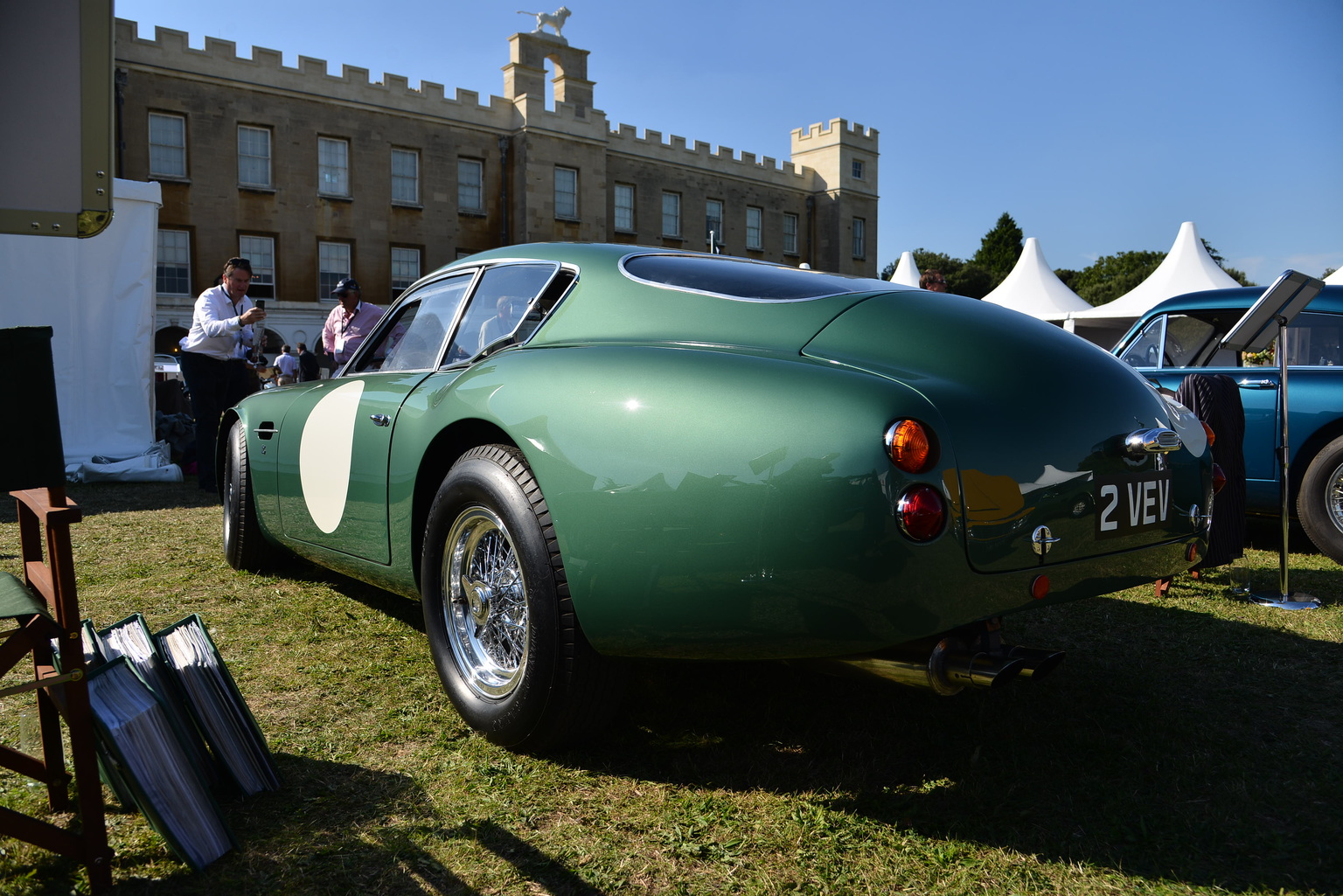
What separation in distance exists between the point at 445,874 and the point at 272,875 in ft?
1.12

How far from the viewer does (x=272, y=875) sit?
1866 millimetres

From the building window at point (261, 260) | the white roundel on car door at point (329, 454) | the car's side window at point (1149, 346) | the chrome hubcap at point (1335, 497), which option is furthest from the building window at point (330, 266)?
the chrome hubcap at point (1335, 497)

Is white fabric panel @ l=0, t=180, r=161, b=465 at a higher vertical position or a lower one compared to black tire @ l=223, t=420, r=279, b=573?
higher

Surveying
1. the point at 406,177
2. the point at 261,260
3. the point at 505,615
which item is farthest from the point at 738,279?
the point at 406,177

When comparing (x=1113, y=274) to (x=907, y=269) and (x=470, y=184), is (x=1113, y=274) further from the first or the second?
(x=470, y=184)

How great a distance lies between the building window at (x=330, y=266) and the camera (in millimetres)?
26859

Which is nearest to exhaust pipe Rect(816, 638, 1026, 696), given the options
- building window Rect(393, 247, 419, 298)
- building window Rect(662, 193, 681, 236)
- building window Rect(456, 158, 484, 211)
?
building window Rect(393, 247, 419, 298)

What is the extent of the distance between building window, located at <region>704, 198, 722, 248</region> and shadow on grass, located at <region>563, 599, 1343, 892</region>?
110 feet

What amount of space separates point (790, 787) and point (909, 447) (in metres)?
0.93

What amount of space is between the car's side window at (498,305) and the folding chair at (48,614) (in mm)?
1314

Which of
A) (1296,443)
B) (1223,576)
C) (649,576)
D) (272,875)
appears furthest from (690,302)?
(1296,443)

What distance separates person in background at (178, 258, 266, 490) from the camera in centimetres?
731

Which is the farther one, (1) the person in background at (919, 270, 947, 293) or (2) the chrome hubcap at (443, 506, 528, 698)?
(1) the person in background at (919, 270, 947, 293)

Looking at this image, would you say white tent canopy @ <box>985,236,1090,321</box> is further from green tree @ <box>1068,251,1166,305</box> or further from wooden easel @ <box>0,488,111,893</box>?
green tree @ <box>1068,251,1166,305</box>
